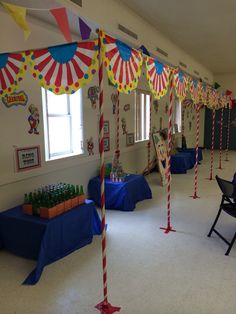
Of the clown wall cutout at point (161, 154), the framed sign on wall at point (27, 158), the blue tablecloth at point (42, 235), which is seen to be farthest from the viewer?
the clown wall cutout at point (161, 154)

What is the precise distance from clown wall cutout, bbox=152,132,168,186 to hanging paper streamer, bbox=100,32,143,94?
3846 millimetres

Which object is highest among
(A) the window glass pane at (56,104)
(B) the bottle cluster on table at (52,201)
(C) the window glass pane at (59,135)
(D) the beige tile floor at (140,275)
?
(A) the window glass pane at (56,104)

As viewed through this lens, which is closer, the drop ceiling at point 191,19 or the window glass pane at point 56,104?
the window glass pane at point 56,104

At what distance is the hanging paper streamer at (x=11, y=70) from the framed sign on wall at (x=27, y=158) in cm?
93

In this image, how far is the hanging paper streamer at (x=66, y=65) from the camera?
216 centimetres

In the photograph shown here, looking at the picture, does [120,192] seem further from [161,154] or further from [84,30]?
[84,30]

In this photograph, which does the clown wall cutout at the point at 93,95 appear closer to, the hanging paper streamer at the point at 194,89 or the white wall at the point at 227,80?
the hanging paper streamer at the point at 194,89

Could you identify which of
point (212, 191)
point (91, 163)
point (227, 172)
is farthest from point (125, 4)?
point (227, 172)

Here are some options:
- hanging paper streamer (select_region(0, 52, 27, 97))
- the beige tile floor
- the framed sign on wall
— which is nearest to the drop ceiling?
hanging paper streamer (select_region(0, 52, 27, 97))

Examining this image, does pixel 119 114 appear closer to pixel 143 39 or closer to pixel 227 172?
pixel 143 39

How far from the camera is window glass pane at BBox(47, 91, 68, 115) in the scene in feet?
13.2

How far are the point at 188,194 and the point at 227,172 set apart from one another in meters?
2.46

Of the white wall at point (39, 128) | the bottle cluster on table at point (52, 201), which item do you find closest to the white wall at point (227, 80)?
the white wall at point (39, 128)

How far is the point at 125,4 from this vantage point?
180 inches
